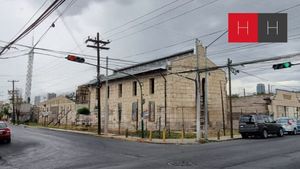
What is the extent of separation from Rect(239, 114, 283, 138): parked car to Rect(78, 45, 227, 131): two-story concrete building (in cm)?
566

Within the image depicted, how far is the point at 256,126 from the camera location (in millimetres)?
29938

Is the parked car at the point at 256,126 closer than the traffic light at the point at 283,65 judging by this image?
No

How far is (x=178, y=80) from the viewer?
39.9 m

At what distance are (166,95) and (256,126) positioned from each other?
11616 millimetres

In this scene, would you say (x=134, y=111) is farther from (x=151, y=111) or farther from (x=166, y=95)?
(x=166, y=95)

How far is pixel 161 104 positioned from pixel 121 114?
379 inches

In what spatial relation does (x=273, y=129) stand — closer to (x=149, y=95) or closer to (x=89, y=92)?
(x=149, y=95)

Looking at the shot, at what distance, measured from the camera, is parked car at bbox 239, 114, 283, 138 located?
30.0 metres

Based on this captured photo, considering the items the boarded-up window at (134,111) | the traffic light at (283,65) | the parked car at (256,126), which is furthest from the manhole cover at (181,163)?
the boarded-up window at (134,111)

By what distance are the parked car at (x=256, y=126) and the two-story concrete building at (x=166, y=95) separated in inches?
223

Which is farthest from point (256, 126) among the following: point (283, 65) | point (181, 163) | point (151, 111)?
point (181, 163)

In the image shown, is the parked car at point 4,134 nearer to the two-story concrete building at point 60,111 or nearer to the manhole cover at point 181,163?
the manhole cover at point 181,163

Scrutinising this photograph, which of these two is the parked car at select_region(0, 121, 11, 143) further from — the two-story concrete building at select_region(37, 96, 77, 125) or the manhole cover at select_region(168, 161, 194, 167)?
the two-story concrete building at select_region(37, 96, 77, 125)

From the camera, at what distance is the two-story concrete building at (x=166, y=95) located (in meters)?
38.9
